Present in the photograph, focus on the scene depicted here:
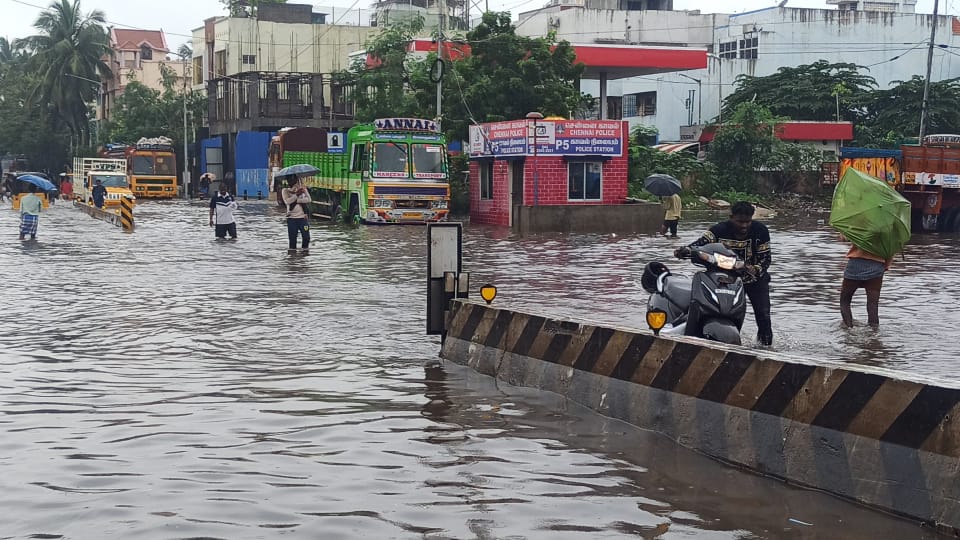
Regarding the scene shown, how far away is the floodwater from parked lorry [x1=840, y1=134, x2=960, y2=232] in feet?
50.6

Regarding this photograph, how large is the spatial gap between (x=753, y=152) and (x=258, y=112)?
98.1 ft

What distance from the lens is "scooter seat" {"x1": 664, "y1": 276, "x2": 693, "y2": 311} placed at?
9789 millimetres

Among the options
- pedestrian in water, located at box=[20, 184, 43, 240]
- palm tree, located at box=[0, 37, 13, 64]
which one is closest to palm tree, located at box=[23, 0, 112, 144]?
palm tree, located at box=[0, 37, 13, 64]

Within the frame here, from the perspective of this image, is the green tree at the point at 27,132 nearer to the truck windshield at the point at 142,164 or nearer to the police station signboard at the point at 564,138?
the truck windshield at the point at 142,164

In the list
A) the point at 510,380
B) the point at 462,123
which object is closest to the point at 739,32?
the point at 462,123

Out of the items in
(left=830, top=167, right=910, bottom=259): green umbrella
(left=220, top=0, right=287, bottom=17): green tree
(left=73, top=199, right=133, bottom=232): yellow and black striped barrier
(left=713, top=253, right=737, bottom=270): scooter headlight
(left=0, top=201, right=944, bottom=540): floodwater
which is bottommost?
(left=0, top=201, right=944, bottom=540): floodwater

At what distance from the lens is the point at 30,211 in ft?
87.2

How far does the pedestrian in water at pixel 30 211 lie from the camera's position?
86.7 feet

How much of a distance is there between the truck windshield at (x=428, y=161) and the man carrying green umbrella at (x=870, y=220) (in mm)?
22794

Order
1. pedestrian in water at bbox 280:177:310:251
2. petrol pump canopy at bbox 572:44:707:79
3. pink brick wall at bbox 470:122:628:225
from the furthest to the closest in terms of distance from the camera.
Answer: petrol pump canopy at bbox 572:44:707:79
pink brick wall at bbox 470:122:628:225
pedestrian in water at bbox 280:177:310:251

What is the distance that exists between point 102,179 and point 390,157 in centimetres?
2225

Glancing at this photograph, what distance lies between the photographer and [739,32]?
72.1 meters

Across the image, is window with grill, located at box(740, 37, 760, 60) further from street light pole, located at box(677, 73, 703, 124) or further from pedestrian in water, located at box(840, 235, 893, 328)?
pedestrian in water, located at box(840, 235, 893, 328)

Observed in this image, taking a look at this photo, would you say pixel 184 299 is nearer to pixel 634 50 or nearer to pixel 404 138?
pixel 404 138
